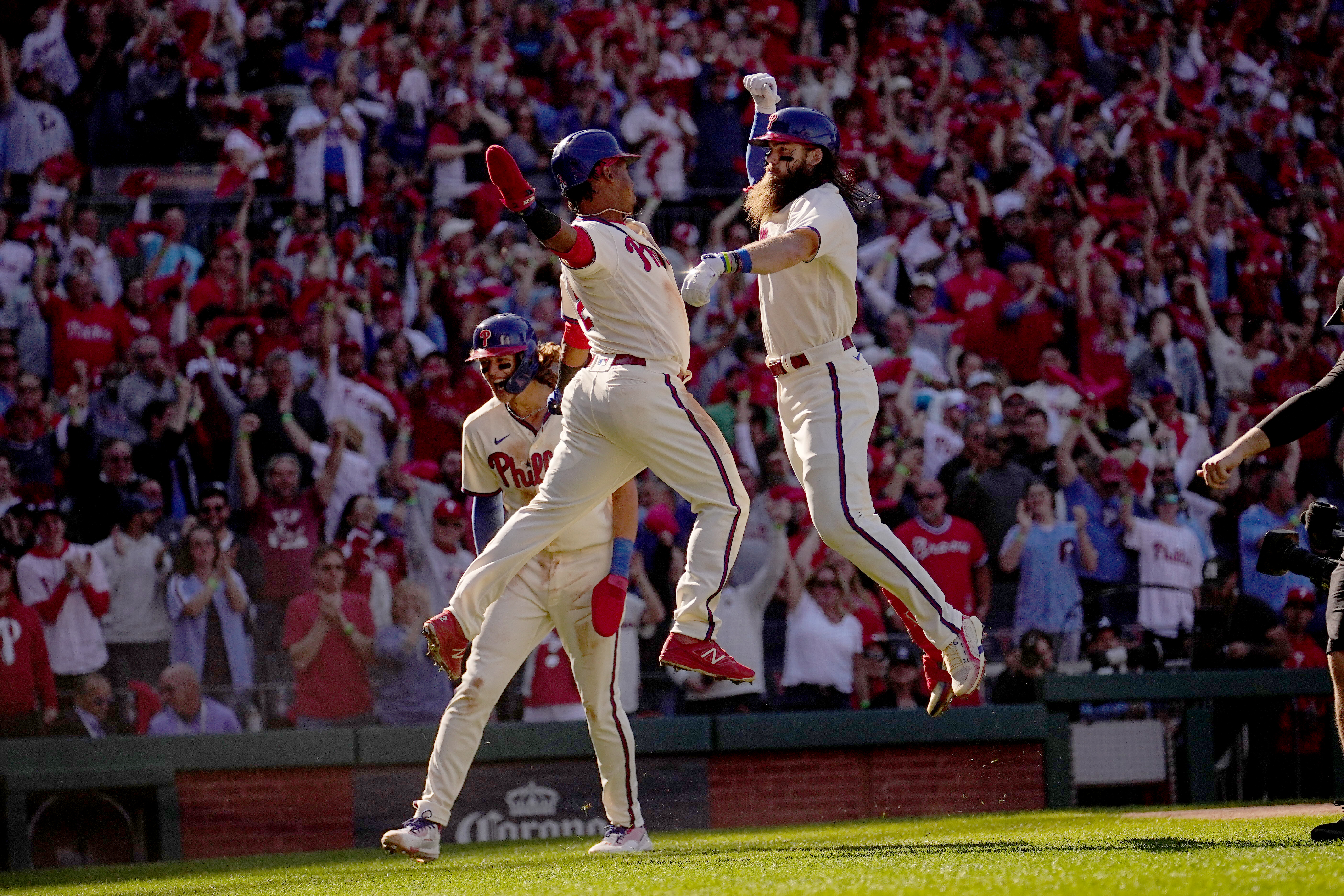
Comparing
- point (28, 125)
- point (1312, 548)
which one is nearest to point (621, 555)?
point (1312, 548)

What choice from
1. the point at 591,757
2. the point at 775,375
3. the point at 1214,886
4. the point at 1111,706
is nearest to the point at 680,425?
the point at 775,375

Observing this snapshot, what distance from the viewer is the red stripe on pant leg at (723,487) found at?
5.62 metres

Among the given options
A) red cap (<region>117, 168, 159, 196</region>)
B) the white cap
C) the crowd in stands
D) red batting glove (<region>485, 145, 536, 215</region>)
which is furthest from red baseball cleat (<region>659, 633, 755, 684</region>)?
red cap (<region>117, 168, 159, 196</region>)

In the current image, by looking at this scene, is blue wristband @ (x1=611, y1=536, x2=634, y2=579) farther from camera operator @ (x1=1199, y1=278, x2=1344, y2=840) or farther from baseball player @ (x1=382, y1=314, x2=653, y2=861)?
camera operator @ (x1=1199, y1=278, x2=1344, y2=840)

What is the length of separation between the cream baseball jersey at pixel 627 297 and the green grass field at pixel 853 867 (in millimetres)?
1847

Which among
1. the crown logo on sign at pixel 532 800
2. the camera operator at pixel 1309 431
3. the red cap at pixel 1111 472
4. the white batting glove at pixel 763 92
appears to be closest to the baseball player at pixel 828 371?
the white batting glove at pixel 763 92

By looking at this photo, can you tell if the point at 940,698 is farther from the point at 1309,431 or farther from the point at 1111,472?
the point at 1111,472

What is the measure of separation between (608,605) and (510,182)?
5.68 feet

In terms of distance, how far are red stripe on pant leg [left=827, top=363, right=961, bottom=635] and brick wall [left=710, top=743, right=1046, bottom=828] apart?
150 inches

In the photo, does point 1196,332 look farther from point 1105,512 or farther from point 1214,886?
point 1214,886

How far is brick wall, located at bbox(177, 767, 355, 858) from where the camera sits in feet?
28.8

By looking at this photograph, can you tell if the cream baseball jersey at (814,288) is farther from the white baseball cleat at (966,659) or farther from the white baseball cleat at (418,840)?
the white baseball cleat at (418,840)

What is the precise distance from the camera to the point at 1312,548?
5078 mm

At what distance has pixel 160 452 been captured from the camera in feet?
34.3
